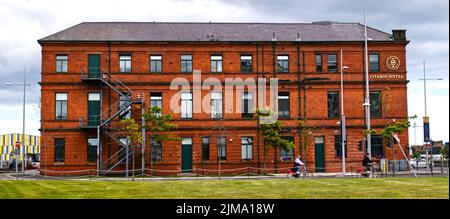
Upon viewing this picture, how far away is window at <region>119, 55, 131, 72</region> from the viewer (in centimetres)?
4944

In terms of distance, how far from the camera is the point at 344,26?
54.1 m

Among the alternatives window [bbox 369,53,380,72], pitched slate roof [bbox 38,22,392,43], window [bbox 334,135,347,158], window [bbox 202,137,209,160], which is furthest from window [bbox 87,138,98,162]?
window [bbox 369,53,380,72]

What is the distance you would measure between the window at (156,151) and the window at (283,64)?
38.9 ft

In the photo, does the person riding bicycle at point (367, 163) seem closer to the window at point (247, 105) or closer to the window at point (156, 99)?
the window at point (247, 105)

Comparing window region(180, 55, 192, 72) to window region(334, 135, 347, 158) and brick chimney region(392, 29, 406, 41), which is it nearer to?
window region(334, 135, 347, 158)

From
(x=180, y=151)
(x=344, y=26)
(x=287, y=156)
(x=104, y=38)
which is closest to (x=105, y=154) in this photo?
(x=180, y=151)

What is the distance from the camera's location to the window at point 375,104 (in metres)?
50.3

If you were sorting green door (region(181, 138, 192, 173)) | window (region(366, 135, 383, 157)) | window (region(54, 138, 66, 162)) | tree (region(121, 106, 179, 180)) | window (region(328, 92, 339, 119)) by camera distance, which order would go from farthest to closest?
window (region(328, 92, 339, 119)) < window (region(366, 135, 383, 157)) < green door (region(181, 138, 192, 173)) < window (region(54, 138, 66, 162)) < tree (region(121, 106, 179, 180))

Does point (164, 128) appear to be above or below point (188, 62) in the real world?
below

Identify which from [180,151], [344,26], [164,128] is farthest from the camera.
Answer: [344,26]

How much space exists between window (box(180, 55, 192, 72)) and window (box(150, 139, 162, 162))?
6.46 metres
